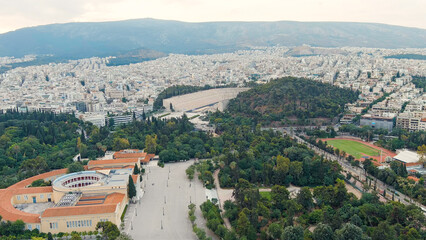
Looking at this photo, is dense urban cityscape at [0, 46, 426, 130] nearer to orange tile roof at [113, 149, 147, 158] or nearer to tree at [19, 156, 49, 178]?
orange tile roof at [113, 149, 147, 158]

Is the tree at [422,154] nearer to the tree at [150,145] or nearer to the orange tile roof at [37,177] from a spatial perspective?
the tree at [150,145]

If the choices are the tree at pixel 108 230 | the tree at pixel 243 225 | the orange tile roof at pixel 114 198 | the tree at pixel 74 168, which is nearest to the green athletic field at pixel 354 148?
the tree at pixel 243 225

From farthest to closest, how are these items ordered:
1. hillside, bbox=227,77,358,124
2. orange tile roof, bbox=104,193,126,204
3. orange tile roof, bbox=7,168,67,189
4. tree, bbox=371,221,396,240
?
hillside, bbox=227,77,358,124
orange tile roof, bbox=7,168,67,189
orange tile roof, bbox=104,193,126,204
tree, bbox=371,221,396,240

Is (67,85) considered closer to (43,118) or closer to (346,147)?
(43,118)

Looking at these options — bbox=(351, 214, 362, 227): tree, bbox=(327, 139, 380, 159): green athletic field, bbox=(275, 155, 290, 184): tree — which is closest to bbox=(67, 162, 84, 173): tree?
bbox=(275, 155, 290, 184): tree

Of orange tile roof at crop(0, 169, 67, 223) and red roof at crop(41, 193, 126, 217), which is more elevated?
red roof at crop(41, 193, 126, 217)

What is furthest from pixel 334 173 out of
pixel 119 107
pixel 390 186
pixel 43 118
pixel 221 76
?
pixel 221 76

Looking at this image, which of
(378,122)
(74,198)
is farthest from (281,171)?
(378,122)
